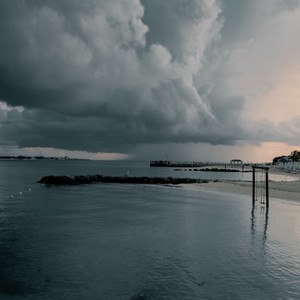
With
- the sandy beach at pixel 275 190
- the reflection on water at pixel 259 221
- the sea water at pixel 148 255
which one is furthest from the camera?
the sandy beach at pixel 275 190

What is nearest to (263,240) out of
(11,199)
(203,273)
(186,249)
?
(186,249)

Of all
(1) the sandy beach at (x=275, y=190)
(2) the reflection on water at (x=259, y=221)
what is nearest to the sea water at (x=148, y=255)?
(2) the reflection on water at (x=259, y=221)

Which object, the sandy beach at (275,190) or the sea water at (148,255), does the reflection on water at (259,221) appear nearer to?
the sea water at (148,255)

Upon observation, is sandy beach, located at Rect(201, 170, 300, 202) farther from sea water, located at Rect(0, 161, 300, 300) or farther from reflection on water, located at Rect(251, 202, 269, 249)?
sea water, located at Rect(0, 161, 300, 300)

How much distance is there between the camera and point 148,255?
2116cm

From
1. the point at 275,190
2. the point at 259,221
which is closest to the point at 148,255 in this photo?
the point at 259,221

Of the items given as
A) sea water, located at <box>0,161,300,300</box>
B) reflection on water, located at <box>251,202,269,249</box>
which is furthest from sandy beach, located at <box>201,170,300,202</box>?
sea water, located at <box>0,161,300,300</box>

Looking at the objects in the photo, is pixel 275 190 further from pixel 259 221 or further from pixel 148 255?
pixel 148 255

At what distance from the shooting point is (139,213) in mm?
38656

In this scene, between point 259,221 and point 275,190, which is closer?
point 259,221

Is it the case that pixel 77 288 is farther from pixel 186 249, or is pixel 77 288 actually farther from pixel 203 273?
pixel 186 249

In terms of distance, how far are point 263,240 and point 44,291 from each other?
691 inches

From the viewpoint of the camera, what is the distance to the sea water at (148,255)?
1567 cm

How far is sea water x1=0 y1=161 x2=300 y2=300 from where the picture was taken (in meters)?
15.7
